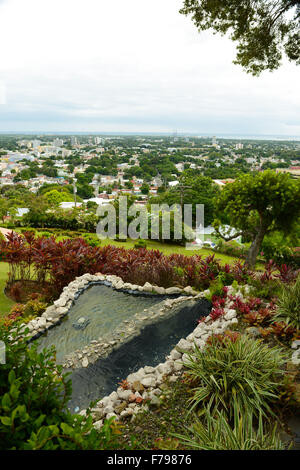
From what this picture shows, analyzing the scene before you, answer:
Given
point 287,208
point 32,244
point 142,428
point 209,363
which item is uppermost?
point 287,208

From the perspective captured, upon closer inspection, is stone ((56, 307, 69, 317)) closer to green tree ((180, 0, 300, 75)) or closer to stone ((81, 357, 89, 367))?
stone ((81, 357, 89, 367))

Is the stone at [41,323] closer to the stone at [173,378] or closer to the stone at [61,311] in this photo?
the stone at [61,311]

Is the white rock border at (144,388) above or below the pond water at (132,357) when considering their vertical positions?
above

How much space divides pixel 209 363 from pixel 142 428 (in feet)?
2.69

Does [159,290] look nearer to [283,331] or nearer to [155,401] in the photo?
[283,331]

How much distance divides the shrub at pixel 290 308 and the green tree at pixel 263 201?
13.5ft

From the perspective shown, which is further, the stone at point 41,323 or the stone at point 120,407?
the stone at point 41,323

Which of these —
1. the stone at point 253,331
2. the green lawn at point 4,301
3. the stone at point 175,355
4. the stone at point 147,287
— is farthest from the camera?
the stone at point 147,287

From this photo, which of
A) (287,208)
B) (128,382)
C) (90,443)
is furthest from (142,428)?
(287,208)

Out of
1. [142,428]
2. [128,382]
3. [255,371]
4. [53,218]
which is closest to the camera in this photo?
[142,428]

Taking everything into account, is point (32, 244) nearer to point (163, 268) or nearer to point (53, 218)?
point (163, 268)

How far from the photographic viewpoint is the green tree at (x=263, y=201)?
7.24 metres

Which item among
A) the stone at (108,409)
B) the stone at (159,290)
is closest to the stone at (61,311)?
the stone at (159,290)

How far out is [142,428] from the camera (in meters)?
2.27
